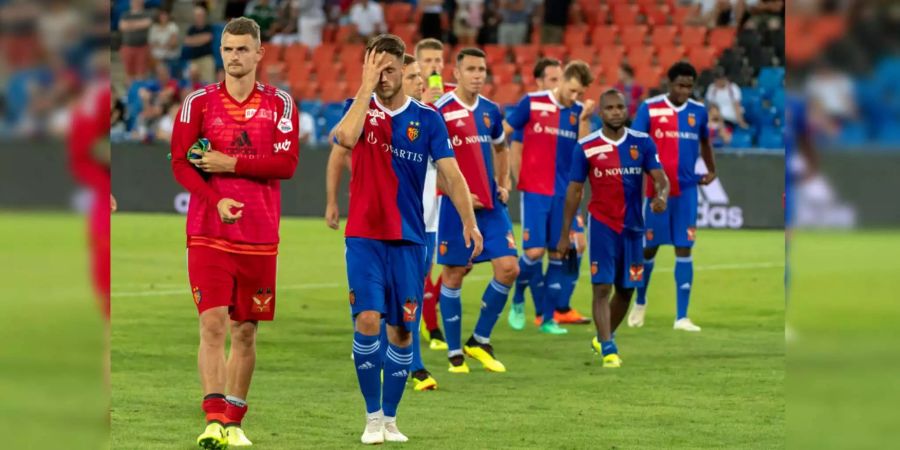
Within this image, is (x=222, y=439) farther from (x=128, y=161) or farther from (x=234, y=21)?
(x=128, y=161)

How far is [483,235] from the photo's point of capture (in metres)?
8.89

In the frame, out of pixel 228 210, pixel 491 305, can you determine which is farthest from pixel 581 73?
pixel 228 210

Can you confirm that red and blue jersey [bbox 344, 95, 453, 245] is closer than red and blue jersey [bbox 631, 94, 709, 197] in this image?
Yes

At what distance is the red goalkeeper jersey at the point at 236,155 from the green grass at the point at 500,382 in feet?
3.39

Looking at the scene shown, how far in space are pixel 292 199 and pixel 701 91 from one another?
7596 mm

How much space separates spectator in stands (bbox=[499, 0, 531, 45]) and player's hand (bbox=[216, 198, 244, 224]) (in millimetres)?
20631

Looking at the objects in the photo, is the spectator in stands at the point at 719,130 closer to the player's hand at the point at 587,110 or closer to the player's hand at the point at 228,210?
the player's hand at the point at 587,110

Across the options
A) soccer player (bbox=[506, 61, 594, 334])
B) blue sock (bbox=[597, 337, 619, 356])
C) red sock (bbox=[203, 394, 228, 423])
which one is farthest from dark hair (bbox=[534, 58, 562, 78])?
red sock (bbox=[203, 394, 228, 423])

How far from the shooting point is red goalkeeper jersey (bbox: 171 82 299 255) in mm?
5914

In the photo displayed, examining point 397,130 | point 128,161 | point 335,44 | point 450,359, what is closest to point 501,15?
point 335,44

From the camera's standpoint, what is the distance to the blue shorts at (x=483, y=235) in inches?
347

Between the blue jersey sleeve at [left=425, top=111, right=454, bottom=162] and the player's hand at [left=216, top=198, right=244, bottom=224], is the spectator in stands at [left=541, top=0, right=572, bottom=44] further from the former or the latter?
the player's hand at [left=216, top=198, right=244, bottom=224]

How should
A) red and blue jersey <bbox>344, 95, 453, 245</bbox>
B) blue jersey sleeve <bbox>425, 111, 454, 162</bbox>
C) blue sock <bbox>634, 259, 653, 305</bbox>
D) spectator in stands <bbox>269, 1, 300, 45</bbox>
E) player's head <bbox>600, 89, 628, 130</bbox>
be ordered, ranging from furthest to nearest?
spectator in stands <bbox>269, 1, 300, 45</bbox> → blue sock <bbox>634, 259, 653, 305</bbox> → player's head <bbox>600, 89, 628, 130</bbox> → blue jersey sleeve <bbox>425, 111, 454, 162</bbox> → red and blue jersey <bbox>344, 95, 453, 245</bbox>

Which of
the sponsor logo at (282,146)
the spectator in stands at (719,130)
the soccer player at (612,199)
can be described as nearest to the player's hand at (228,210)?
the sponsor logo at (282,146)
